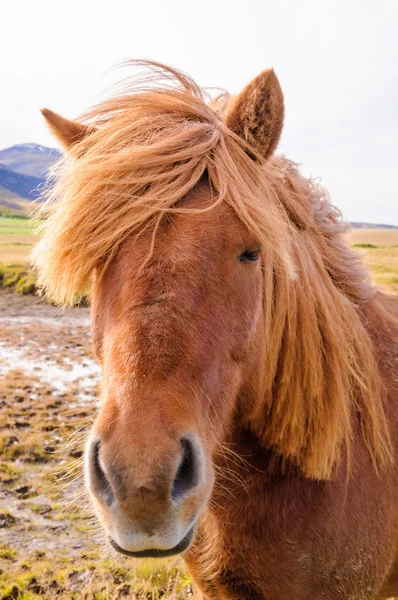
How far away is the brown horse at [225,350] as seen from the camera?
5.08 ft

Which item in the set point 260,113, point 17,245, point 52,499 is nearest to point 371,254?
point 17,245

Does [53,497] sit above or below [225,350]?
below

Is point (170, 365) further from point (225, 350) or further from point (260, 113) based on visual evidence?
point (260, 113)

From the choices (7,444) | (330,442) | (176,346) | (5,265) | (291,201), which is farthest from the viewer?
(5,265)

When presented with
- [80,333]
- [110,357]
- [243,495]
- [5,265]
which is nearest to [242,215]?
[110,357]

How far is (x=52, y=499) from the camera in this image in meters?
5.99

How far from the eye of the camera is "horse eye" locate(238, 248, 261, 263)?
1.94 metres

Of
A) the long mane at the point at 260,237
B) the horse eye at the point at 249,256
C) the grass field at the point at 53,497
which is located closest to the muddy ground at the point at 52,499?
the grass field at the point at 53,497

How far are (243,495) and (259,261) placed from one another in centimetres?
123

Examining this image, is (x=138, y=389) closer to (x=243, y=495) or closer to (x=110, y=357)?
(x=110, y=357)

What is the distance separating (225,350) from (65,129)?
4.66ft

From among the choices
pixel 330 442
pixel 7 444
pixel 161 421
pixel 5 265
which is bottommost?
pixel 5 265

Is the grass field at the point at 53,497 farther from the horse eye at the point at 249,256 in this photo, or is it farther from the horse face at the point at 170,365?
the horse eye at the point at 249,256

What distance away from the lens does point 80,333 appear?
1603 cm
